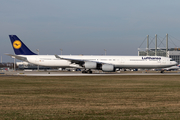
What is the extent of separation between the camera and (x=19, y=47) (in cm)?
5509

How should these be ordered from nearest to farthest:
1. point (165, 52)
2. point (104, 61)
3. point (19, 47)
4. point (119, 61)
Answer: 1. point (119, 61)
2. point (104, 61)
3. point (19, 47)
4. point (165, 52)

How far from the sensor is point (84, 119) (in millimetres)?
8891

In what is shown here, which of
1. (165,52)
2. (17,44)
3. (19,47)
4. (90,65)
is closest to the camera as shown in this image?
(90,65)

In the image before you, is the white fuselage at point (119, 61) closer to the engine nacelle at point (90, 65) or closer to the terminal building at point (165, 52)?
the engine nacelle at point (90, 65)

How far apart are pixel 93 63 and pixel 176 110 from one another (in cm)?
3954

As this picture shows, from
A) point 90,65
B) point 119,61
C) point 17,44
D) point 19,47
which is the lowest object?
point 90,65

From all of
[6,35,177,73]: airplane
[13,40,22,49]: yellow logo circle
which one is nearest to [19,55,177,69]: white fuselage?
[6,35,177,73]: airplane

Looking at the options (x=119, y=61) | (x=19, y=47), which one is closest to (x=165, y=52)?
(x=119, y=61)

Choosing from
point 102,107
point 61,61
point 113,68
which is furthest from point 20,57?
point 102,107

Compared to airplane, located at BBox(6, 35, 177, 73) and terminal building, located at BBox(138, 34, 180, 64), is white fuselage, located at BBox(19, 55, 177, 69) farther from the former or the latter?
terminal building, located at BBox(138, 34, 180, 64)

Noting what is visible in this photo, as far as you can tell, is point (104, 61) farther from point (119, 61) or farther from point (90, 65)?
point (90, 65)

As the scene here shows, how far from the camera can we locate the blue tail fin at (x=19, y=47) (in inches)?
2169

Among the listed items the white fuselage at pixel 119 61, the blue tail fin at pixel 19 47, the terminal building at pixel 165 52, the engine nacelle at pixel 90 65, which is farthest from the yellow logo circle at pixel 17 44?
the terminal building at pixel 165 52

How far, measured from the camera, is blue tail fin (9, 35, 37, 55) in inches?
2169
